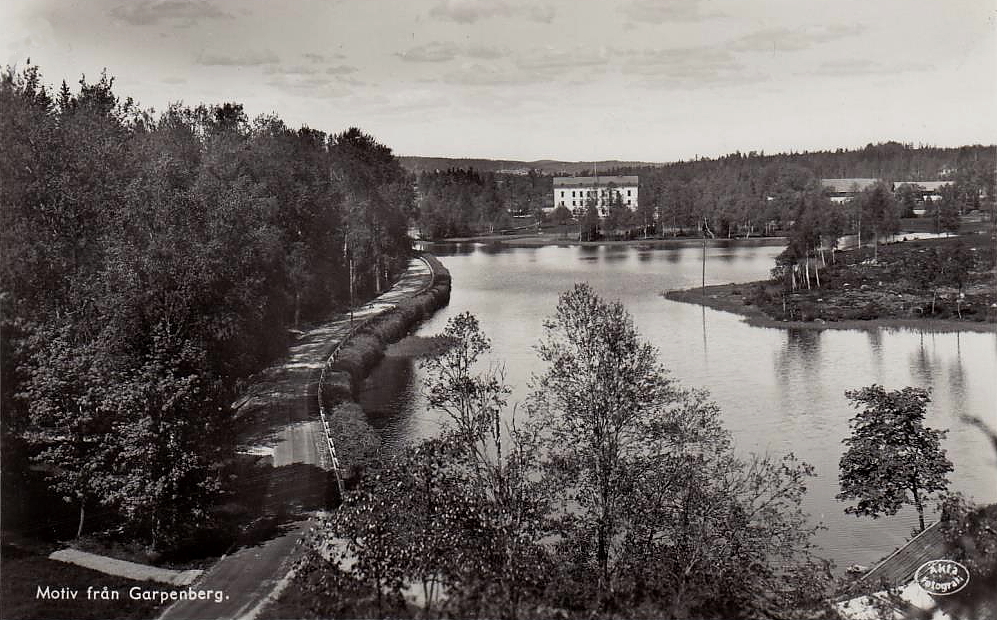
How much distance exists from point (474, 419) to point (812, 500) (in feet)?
22.9

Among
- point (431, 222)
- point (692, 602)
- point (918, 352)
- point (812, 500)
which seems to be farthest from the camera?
point (431, 222)

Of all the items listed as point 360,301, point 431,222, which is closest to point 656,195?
point 431,222

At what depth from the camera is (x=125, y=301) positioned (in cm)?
A: 1290

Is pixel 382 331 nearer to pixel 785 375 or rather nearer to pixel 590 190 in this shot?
pixel 785 375

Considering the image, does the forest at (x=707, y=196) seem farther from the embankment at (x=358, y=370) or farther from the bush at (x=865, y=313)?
the embankment at (x=358, y=370)

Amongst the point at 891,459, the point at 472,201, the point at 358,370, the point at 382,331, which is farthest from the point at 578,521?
the point at 472,201

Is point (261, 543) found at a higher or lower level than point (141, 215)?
Answer: lower

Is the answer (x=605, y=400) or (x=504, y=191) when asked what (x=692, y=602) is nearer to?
(x=605, y=400)

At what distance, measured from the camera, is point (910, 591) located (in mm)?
9070

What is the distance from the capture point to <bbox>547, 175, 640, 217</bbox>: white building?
87062 mm

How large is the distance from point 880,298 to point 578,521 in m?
28.5

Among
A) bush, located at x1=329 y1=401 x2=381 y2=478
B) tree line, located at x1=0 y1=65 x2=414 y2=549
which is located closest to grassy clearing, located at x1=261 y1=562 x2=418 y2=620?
tree line, located at x1=0 y1=65 x2=414 y2=549

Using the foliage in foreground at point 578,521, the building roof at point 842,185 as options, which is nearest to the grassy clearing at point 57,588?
the foliage in foreground at point 578,521

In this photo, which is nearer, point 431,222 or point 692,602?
point 692,602
